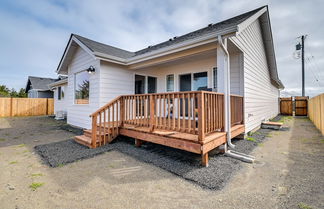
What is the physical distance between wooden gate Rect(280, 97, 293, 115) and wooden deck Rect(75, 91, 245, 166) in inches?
530

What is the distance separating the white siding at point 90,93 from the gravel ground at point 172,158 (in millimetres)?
1827

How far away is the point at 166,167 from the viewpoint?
2996mm

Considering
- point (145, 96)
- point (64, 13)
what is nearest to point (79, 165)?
point (145, 96)

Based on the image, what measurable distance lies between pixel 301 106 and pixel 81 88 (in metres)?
17.9

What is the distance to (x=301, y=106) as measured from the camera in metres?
13.1

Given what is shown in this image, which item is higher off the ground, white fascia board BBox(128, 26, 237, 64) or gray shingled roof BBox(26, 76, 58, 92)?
gray shingled roof BBox(26, 76, 58, 92)

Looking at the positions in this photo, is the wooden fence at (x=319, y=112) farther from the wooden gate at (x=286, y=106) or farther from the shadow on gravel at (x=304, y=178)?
the wooden gate at (x=286, y=106)

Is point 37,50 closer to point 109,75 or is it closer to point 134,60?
point 109,75

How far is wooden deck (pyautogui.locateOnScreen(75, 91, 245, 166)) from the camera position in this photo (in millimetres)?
2944

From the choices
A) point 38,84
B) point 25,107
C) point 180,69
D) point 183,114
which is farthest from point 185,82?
point 38,84

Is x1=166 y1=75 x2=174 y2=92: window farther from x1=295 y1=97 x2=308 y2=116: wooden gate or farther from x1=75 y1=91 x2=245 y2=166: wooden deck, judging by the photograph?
x1=295 y1=97 x2=308 y2=116: wooden gate

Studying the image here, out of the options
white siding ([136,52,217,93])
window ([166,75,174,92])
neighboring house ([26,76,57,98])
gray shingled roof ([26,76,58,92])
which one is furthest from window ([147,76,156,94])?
gray shingled roof ([26,76,58,92])

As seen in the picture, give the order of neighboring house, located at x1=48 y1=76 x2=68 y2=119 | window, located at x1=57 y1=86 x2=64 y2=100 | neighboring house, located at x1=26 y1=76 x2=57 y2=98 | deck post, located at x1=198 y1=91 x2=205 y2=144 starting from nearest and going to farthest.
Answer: deck post, located at x1=198 y1=91 x2=205 y2=144 → neighboring house, located at x1=48 y1=76 x2=68 y2=119 → window, located at x1=57 y1=86 x2=64 y2=100 → neighboring house, located at x1=26 y1=76 x2=57 y2=98

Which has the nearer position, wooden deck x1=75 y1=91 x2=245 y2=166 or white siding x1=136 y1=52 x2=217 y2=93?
wooden deck x1=75 y1=91 x2=245 y2=166
